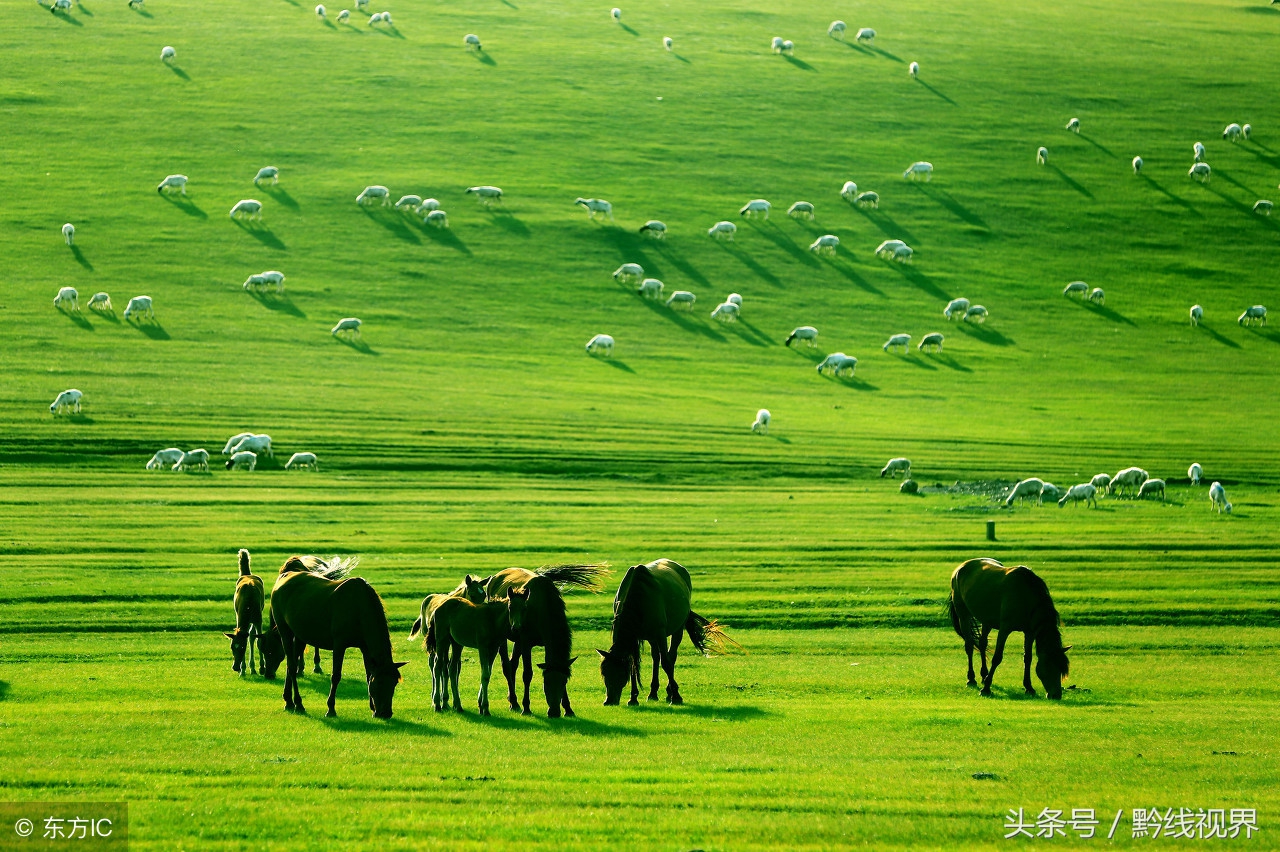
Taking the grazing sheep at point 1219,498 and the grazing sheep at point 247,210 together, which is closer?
the grazing sheep at point 1219,498

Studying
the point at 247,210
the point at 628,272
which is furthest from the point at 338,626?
the point at 247,210

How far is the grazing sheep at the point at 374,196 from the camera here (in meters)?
71.4

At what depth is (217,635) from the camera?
71.9ft

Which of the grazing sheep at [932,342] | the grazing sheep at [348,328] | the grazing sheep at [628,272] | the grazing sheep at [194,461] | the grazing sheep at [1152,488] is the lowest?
the grazing sheep at [1152,488]

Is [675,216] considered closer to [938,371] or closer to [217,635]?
[938,371]

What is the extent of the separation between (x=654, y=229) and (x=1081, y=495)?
37.6 meters

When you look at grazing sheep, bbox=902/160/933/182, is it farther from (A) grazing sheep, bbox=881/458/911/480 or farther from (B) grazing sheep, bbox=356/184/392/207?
(A) grazing sheep, bbox=881/458/911/480

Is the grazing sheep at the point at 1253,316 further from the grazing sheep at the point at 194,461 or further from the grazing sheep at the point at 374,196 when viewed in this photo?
the grazing sheep at the point at 194,461

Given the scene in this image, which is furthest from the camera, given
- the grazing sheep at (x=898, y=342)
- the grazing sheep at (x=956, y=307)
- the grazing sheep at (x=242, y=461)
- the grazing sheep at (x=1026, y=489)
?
the grazing sheep at (x=956, y=307)

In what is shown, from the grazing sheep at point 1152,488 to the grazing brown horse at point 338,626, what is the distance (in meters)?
31.8

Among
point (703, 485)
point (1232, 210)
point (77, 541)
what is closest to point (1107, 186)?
point (1232, 210)

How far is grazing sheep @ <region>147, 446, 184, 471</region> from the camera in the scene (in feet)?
127

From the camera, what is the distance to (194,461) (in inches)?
Answer: 1537

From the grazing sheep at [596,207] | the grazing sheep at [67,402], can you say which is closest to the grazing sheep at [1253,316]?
the grazing sheep at [596,207]
